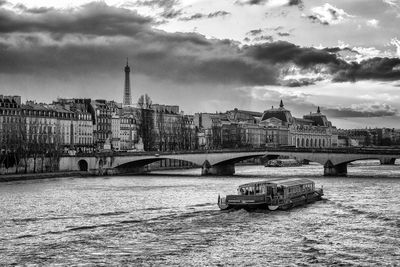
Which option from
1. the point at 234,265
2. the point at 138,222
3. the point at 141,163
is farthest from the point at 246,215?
the point at 141,163

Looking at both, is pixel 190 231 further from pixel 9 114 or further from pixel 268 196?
pixel 9 114

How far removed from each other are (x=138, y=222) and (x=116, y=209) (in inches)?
254

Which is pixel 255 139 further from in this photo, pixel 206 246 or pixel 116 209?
pixel 206 246

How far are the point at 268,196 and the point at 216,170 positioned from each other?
4230cm

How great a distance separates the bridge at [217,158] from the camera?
3059 inches

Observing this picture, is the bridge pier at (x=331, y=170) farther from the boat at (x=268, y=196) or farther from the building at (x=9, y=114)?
the building at (x=9, y=114)

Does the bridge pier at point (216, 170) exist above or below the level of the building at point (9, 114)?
below

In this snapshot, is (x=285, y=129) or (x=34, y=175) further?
(x=285, y=129)

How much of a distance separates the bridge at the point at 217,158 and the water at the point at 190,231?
78.7 feet

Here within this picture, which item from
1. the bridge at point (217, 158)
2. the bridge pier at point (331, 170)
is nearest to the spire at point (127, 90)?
the bridge at point (217, 158)

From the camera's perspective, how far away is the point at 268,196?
4325 cm

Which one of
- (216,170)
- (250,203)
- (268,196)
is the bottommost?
(250,203)

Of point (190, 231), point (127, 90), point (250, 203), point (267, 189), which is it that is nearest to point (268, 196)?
point (267, 189)

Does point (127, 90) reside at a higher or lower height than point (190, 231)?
higher
